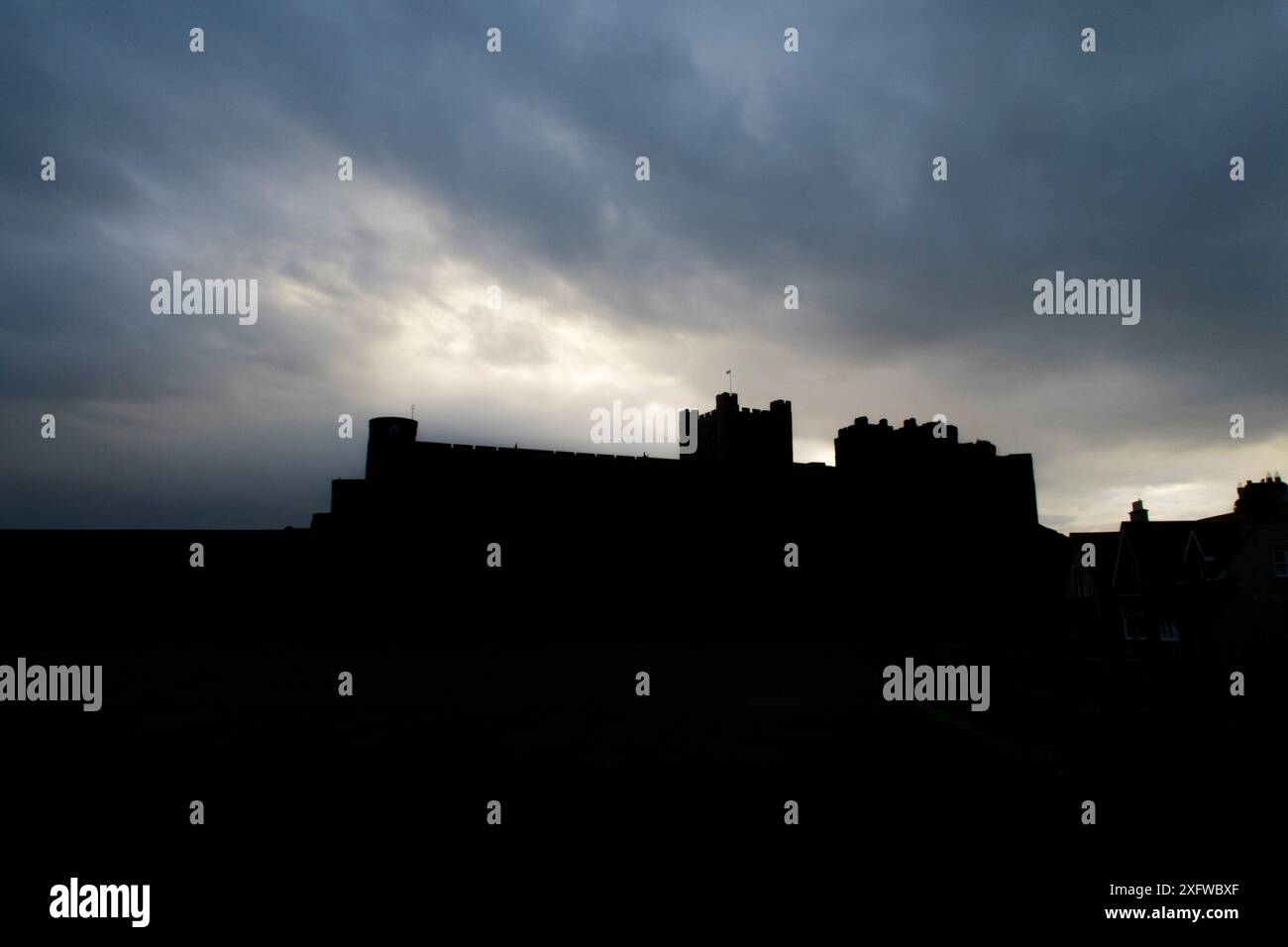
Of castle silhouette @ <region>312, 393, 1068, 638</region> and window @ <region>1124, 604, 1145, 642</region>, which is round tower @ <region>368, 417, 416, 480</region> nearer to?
castle silhouette @ <region>312, 393, 1068, 638</region>

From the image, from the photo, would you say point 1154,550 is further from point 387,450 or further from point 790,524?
point 387,450

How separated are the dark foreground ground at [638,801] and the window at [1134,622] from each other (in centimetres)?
1738

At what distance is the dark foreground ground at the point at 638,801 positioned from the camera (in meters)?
6.05

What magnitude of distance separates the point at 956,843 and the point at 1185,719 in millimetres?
11285

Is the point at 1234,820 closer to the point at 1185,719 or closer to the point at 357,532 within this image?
the point at 1185,719

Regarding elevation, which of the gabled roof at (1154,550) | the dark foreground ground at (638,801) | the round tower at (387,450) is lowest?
the dark foreground ground at (638,801)

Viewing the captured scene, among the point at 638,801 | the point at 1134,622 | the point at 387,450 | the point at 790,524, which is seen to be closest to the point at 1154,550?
the point at 1134,622

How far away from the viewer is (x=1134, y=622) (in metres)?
39.7

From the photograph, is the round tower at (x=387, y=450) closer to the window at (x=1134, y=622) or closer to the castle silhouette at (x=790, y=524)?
the castle silhouette at (x=790, y=524)

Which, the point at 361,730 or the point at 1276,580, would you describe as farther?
the point at 1276,580

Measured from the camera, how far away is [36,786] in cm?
970

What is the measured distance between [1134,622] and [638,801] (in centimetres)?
4106

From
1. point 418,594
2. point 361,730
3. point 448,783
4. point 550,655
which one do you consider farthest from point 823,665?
point 418,594

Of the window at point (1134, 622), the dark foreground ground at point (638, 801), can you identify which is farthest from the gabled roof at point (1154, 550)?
the dark foreground ground at point (638, 801)
